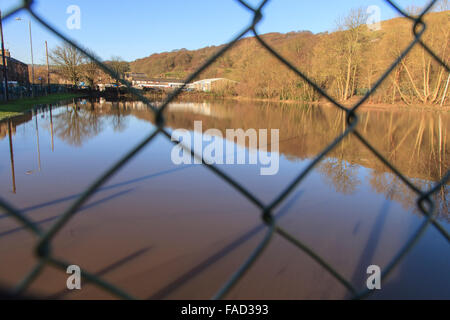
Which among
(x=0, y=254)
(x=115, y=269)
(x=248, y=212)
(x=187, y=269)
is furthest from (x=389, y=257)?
(x=0, y=254)

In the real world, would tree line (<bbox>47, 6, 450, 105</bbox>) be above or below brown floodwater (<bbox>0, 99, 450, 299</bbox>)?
above

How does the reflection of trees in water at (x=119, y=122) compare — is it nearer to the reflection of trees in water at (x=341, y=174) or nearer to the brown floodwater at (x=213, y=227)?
the brown floodwater at (x=213, y=227)

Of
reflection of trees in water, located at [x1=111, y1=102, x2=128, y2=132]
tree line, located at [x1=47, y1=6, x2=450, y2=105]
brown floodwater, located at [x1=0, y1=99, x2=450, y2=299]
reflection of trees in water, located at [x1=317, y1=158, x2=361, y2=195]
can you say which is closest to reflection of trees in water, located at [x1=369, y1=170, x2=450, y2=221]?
brown floodwater, located at [x1=0, y1=99, x2=450, y2=299]

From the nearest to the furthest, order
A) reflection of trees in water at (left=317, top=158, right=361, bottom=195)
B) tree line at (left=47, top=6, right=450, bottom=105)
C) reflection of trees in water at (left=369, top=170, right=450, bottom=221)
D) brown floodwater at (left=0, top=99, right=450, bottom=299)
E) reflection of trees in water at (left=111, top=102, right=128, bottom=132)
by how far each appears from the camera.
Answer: brown floodwater at (left=0, top=99, right=450, bottom=299) → reflection of trees in water at (left=369, top=170, right=450, bottom=221) → reflection of trees in water at (left=317, top=158, right=361, bottom=195) → reflection of trees in water at (left=111, top=102, right=128, bottom=132) → tree line at (left=47, top=6, right=450, bottom=105)

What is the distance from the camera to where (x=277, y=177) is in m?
4.25

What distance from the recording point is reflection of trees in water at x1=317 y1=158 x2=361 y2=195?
3.85m

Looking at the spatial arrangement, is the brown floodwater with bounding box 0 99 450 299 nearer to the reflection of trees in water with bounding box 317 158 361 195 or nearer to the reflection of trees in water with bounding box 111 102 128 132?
the reflection of trees in water with bounding box 317 158 361 195

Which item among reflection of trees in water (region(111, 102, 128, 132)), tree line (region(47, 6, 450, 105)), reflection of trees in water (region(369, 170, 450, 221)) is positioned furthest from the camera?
tree line (region(47, 6, 450, 105))

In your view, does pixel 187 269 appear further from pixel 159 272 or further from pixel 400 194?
pixel 400 194

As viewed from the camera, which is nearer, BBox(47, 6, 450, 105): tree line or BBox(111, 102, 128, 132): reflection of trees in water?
BBox(111, 102, 128, 132): reflection of trees in water

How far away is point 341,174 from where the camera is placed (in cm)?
445

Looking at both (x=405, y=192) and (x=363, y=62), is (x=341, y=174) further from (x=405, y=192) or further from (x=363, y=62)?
(x=363, y=62)

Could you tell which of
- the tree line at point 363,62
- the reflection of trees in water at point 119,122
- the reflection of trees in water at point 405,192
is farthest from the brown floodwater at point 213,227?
the tree line at point 363,62

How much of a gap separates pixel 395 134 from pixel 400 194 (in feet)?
18.1
